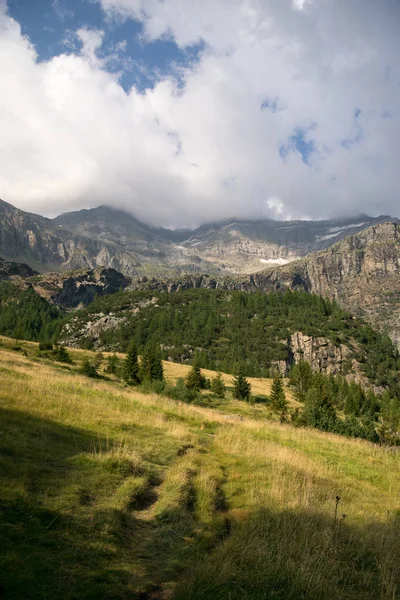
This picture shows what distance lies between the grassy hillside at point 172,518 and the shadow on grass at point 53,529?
22mm

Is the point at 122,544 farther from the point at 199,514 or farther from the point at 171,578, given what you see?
the point at 199,514

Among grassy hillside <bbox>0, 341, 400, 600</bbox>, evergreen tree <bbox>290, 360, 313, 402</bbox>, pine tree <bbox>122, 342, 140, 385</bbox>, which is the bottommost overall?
evergreen tree <bbox>290, 360, 313, 402</bbox>

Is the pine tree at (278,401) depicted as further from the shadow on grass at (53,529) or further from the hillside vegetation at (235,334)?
the hillside vegetation at (235,334)

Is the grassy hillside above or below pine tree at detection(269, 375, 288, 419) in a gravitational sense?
above

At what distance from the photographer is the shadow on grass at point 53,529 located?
4730mm

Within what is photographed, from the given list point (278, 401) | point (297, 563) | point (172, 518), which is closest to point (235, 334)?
point (278, 401)

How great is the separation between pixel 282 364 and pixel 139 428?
15341 centimetres

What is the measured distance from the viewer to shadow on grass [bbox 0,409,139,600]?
4.73 metres

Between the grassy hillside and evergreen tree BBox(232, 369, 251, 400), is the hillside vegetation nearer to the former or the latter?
evergreen tree BBox(232, 369, 251, 400)

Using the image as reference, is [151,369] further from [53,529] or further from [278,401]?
[53,529]

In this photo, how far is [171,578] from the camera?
18.4 ft

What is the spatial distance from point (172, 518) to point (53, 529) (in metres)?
2.59

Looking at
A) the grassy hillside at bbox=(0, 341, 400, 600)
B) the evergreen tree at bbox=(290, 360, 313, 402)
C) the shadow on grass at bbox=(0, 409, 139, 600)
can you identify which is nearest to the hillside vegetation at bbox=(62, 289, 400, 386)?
the evergreen tree at bbox=(290, 360, 313, 402)

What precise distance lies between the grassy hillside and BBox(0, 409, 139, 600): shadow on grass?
0.9 inches
